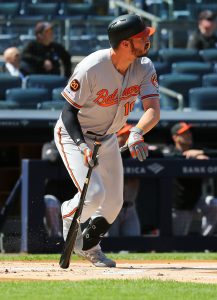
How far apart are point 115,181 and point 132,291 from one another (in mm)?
1661

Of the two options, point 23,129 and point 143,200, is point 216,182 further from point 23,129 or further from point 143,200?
point 23,129

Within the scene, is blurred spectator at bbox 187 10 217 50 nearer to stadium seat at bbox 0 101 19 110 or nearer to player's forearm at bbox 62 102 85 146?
stadium seat at bbox 0 101 19 110

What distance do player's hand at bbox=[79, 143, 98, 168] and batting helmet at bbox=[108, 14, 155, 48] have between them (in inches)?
29.9

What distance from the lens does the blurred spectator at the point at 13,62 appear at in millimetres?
12328

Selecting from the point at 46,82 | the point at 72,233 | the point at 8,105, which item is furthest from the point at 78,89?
the point at 46,82

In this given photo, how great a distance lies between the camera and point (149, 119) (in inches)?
262

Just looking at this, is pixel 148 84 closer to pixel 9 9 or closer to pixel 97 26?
pixel 97 26

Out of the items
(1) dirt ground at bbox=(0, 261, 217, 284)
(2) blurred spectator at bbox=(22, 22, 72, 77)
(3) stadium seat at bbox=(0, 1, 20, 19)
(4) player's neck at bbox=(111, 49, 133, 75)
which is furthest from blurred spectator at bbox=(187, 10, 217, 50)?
(4) player's neck at bbox=(111, 49, 133, 75)

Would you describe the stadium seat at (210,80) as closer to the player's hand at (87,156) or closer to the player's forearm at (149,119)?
the player's forearm at (149,119)

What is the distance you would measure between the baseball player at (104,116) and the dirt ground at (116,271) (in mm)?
276

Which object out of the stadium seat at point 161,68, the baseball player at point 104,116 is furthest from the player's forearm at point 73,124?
the stadium seat at point 161,68

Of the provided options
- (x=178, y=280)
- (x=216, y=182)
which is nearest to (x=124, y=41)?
(x=178, y=280)

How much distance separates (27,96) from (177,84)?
7.21 feet

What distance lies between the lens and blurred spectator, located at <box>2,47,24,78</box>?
40.4 feet
